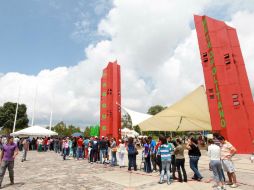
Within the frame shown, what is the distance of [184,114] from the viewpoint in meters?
20.6

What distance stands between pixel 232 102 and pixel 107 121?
15.5 metres

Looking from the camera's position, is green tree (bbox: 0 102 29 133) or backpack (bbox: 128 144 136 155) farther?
green tree (bbox: 0 102 29 133)

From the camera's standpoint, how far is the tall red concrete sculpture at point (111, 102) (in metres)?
27.3

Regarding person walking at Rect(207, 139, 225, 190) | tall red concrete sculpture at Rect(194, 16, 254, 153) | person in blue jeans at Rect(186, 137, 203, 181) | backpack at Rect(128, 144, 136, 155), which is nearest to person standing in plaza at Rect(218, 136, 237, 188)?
person walking at Rect(207, 139, 225, 190)

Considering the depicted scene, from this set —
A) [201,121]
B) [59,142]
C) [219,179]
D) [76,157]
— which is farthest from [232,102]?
[59,142]

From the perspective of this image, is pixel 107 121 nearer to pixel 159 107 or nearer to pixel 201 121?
pixel 201 121

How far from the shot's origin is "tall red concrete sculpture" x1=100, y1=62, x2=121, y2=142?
27272 millimetres

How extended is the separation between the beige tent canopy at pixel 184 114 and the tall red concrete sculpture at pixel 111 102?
724cm

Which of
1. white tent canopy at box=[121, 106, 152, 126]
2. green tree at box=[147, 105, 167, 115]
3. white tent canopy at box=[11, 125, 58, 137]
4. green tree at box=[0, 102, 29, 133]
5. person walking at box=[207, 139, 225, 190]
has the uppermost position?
green tree at box=[147, 105, 167, 115]

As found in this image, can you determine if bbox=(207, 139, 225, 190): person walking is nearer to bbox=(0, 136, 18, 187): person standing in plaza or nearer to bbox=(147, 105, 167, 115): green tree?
bbox=(0, 136, 18, 187): person standing in plaza

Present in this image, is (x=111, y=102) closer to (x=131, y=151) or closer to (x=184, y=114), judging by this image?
(x=184, y=114)

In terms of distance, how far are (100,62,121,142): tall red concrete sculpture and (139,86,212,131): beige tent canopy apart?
7.24 meters

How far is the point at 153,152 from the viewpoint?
9.81 metres

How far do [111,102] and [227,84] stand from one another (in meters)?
15.1
